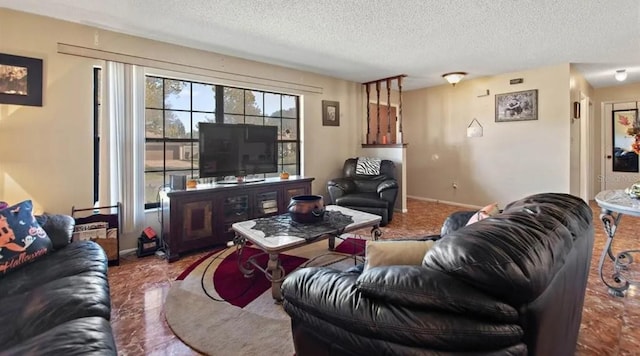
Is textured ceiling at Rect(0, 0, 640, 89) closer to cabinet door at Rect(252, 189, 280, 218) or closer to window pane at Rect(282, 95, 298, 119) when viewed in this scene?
window pane at Rect(282, 95, 298, 119)

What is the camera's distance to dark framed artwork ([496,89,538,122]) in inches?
194

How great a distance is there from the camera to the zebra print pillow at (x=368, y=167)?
514 cm

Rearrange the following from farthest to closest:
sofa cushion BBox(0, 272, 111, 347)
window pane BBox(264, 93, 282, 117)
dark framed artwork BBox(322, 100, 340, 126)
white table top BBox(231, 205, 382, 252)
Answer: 1. dark framed artwork BBox(322, 100, 340, 126)
2. window pane BBox(264, 93, 282, 117)
3. white table top BBox(231, 205, 382, 252)
4. sofa cushion BBox(0, 272, 111, 347)

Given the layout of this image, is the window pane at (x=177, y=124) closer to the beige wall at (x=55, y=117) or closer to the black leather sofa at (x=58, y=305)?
the beige wall at (x=55, y=117)

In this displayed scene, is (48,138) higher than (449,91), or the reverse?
(449,91)

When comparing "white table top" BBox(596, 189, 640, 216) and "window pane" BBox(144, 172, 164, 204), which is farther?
"window pane" BBox(144, 172, 164, 204)

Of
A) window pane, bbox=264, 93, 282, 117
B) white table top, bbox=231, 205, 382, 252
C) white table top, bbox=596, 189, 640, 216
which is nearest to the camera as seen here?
white table top, bbox=596, 189, 640, 216

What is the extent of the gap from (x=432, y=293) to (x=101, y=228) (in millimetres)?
3207

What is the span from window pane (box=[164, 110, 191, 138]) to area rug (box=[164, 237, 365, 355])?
60.9 inches

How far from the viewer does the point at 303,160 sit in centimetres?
510

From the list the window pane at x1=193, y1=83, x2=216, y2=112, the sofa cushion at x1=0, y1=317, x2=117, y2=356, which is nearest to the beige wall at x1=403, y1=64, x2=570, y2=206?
the window pane at x1=193, y1=83, x2=216, y2=112

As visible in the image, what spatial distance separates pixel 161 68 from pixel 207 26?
82cm

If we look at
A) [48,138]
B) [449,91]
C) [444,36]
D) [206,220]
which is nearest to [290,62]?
[444,36]

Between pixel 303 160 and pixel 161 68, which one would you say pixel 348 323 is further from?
pixel 303 160
